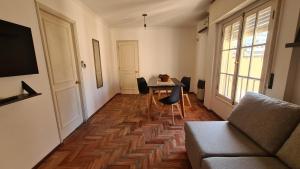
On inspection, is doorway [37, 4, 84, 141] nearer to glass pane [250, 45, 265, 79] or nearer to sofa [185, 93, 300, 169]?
sofa [185, 93, 300, 169]

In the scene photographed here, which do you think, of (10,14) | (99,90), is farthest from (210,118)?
(10,14)

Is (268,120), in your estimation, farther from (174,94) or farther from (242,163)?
(174,94)

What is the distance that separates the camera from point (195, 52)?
5270mm

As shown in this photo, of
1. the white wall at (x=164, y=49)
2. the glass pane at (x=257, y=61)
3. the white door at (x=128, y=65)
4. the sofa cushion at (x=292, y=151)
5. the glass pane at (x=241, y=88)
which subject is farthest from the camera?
the white door at (x=128, y=65)

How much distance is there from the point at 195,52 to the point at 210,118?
297 cm

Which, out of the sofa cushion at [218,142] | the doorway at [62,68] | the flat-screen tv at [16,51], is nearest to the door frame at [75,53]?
the doorway at [62,68]

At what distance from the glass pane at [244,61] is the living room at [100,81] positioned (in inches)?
1.4

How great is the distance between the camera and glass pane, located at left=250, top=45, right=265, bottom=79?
1989 mm

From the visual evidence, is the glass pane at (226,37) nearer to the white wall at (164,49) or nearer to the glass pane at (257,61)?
the glass pane at (257,61)

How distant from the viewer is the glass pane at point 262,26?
1.87 m

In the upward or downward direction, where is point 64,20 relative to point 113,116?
upward

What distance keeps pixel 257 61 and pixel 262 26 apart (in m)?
0.50

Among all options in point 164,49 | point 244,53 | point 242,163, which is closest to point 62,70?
point 242,163

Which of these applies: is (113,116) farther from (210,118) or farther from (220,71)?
(220,71)
